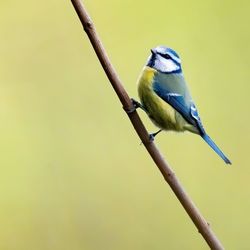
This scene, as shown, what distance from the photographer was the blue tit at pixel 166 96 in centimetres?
144

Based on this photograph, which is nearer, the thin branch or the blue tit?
the thin branch

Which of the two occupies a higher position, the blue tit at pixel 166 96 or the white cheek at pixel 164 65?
the white cheek at pixel 164 65

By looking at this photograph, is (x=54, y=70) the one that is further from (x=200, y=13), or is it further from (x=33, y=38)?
(x=200, y=13)

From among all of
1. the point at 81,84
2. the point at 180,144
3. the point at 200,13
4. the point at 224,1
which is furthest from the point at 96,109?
the point at 224,1

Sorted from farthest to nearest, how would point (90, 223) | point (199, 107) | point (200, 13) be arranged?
point (200, 13) → point (199, 107) → point (90, 223)

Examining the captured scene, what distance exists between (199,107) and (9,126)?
1.06 metres

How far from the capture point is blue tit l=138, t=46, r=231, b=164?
144 centimetres

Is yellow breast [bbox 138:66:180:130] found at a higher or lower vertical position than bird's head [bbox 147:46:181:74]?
lower

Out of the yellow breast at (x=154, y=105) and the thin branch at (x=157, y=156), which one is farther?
the yellow breast at (x=154, y=105)

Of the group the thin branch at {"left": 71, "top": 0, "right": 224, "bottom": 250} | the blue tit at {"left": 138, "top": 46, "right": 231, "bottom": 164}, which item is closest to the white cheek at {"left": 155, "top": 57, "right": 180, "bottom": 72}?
the blue tit at {"left": 138, "top": 46, "right": 231, "bottom": 164}

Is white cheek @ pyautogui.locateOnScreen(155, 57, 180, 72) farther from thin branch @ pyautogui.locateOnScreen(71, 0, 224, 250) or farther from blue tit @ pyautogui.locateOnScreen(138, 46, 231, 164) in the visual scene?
thin branch @ pyautogui.locateOnScreen(71, 0, 224, 250)

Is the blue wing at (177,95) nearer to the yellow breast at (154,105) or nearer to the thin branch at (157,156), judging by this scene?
the yellow breast at (154,105)

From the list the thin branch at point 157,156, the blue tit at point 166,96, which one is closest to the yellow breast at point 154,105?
the blue tit at point 166,96

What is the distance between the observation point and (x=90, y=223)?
214cm
